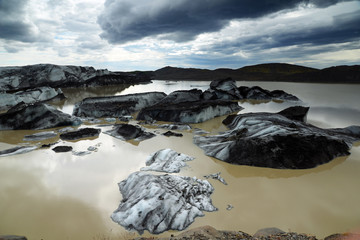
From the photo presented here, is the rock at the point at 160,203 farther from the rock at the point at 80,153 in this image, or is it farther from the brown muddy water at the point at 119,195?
the rock at the point at 80,153

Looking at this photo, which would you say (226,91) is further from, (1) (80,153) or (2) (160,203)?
(2) (160,203)

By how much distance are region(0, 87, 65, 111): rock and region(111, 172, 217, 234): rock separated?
19.7m

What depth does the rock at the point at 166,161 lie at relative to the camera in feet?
21.0

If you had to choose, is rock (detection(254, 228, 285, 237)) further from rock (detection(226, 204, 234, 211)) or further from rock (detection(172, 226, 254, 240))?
rock (detection(226, 204, 234, 211))

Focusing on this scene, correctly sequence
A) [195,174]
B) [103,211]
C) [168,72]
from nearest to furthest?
[103,211] → [195,174] → [168,72]

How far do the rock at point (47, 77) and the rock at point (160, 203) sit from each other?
3676 cm

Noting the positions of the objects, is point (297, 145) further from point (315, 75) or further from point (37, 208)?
point (315, 75)

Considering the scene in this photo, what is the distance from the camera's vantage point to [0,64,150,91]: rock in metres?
33.8

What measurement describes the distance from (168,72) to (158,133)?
3698 inches

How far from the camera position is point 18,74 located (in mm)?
35281

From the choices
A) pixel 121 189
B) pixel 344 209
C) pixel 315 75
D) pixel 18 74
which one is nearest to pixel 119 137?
pixel 121 189

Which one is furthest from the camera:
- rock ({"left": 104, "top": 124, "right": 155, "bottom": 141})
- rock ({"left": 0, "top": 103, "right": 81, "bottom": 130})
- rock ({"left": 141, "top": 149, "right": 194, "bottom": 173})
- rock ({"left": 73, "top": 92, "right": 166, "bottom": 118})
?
rock ({"left": 73, "top": 92, "right": 166, "bottom": 118})

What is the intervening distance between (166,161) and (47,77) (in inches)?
1612

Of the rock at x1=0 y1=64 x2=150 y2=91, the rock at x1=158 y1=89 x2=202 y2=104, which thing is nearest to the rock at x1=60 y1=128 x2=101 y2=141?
the rock at x1=158 y1=89 x2=202 y2=104
